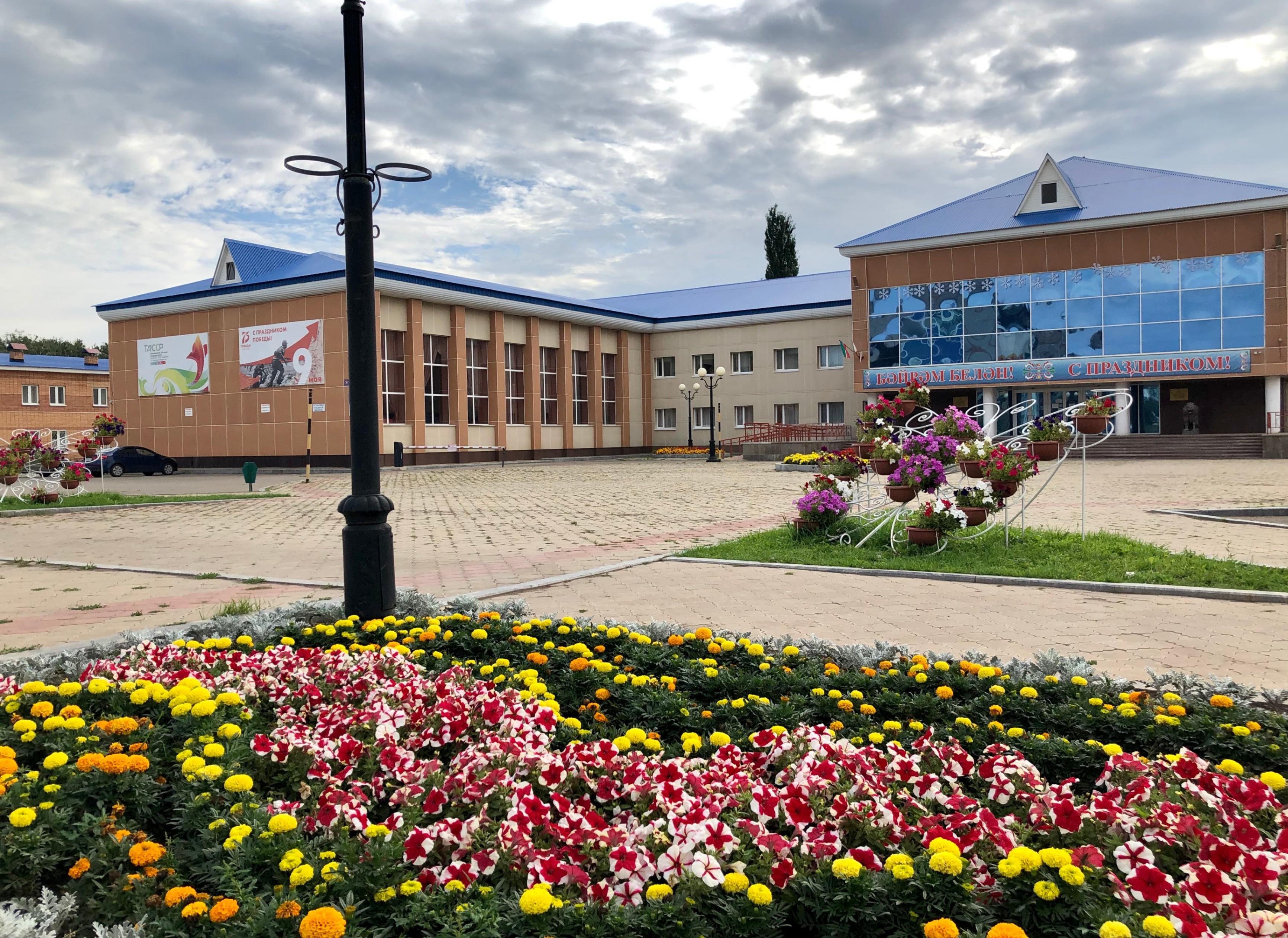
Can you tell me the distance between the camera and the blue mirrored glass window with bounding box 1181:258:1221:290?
35.2 metres

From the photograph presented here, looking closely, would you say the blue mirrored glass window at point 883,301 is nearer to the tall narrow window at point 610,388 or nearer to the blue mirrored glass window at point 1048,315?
the blue mirrored glass window at point 1048,315

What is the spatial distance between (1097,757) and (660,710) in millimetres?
1588

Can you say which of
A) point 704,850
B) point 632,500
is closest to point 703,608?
point 704,850

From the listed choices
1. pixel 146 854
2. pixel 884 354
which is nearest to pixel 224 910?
pixel 146 854

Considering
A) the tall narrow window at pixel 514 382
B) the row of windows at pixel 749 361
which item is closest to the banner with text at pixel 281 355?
the tall narrow window at pixel 514 382

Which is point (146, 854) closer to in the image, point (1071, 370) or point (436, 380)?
point (436, 380)

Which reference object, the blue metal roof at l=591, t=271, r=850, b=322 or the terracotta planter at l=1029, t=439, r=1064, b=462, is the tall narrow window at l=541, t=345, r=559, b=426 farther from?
the terracotta planter at l=1029, t=439, r=1064, b=462

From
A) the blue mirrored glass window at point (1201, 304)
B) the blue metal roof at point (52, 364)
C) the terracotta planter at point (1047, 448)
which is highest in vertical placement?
the blue metal roof at point (52, 364)

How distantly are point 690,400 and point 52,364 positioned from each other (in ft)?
143

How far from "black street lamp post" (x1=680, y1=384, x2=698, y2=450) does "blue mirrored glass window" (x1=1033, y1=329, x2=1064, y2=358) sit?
1498 centimetres

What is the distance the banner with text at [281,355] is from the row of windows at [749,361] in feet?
59.6

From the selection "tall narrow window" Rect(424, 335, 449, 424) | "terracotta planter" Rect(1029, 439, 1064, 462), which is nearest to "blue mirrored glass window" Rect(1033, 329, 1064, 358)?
"tall narrow window" Rect(424, 335, 449, 424)

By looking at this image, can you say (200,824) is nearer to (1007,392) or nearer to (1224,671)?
(1224,671)

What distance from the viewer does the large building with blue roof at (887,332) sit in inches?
1368
